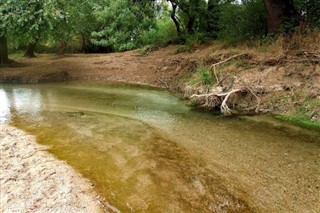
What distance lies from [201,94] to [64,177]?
4998 millimetres

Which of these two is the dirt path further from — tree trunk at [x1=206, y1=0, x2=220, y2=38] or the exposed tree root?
tree trunk at [x1=206, y1=0, x2=220, y2=38]

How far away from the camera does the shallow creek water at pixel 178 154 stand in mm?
3922

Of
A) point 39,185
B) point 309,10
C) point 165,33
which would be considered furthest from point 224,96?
point 165,33

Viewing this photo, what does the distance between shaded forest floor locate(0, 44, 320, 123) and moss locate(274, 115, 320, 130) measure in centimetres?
10

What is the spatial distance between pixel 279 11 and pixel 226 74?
267cm

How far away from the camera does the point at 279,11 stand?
9.74 m

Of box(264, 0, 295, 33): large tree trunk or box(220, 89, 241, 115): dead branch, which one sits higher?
box(264, 0, 295, 33): large tree trunk

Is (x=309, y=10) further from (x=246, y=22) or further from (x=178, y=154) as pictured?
(x=178, y=154)

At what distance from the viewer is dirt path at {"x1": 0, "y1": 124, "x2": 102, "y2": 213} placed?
3.60m

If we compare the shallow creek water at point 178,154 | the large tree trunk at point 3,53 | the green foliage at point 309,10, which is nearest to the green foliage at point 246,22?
the green foliage at point 309,10

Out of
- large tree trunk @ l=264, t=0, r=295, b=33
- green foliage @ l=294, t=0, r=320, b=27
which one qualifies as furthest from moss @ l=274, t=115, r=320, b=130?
large tree trunk @ l=264, t=0, r=295, b=33

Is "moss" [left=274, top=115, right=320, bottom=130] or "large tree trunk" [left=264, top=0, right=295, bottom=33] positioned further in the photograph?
"large tree trunk" [left=264, top=0, right=295, bottom=33]

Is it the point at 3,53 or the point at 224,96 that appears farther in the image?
the point at 3,53

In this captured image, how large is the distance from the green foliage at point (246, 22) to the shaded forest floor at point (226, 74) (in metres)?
0.64
